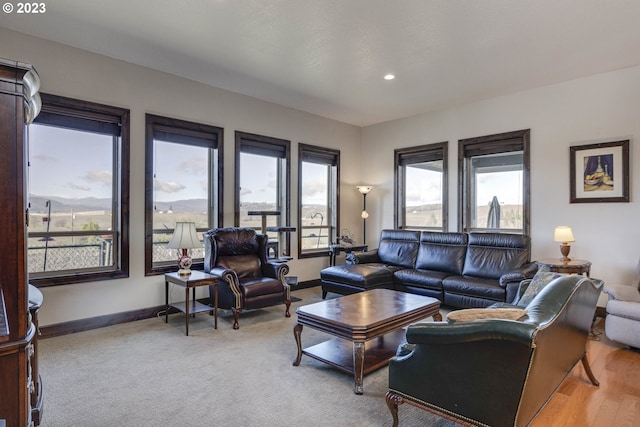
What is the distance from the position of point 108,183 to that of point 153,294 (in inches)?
57.5

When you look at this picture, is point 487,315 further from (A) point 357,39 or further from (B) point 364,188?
(B) point 364,188

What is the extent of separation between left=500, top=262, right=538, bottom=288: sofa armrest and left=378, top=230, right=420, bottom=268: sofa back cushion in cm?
149

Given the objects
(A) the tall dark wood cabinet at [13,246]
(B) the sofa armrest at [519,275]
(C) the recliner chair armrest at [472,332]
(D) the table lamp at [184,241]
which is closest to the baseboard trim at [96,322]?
(D) the table lamp at [184,241]

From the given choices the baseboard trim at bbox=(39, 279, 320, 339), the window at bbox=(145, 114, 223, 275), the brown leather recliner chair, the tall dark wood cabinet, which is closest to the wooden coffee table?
the brown leather recliner chair

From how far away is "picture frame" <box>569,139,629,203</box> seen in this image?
4.34 meters

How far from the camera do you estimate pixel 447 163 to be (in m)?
5.94

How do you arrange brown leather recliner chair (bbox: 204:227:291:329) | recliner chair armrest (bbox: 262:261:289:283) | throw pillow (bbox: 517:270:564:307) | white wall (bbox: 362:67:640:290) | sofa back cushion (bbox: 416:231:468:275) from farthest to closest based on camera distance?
sofa back cushion (bbox: 416:231:468:275)
recliner chair armrest (bbox: 262:261:289:283)
white wall (bbox: 362:67:640:290)
brown leather recliner chair (bbox: 204:227:291:329)
throw pillow (bbox: 517:270:564:307)

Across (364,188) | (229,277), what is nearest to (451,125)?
(364,188)

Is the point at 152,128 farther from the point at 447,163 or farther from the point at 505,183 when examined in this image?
the point at 505,183

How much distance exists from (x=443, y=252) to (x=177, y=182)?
391 cm

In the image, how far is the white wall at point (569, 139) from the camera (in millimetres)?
4293

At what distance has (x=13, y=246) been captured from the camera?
49.9 inches

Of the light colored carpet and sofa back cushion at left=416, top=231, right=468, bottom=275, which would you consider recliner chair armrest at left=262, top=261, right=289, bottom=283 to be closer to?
the light colored carpet

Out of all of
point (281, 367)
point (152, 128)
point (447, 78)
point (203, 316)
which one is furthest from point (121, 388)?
point (447, 78)
